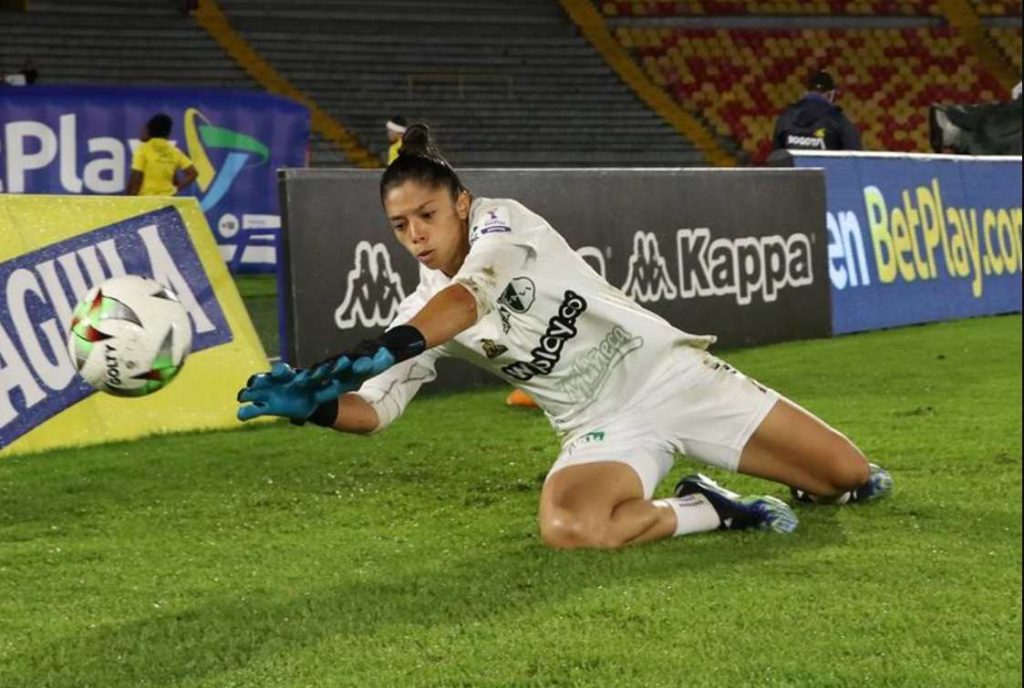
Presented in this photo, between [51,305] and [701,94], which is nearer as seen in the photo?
[51,305]

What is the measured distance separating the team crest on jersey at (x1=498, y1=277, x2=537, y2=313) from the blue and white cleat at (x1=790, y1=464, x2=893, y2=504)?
1.35 metres

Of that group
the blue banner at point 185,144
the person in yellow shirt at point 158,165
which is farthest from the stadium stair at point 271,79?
the person in yellow shirt at point 158,165

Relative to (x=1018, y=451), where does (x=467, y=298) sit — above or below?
above

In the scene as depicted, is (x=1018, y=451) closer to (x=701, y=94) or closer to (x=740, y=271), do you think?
(x=740, y=271)

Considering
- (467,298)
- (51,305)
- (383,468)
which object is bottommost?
(383,468)

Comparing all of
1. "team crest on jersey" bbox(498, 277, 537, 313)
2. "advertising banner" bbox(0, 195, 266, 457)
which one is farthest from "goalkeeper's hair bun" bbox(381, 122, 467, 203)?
"advertising banner" bbox(0, 195, 266, 457)

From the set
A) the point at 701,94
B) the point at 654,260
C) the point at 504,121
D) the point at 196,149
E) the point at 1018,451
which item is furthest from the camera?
the point at 701,94

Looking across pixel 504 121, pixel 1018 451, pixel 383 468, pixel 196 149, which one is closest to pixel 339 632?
pixel 383 468

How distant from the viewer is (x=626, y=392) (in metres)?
5.47

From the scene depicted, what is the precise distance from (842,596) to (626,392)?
115cm

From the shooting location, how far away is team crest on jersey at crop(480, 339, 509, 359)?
522 cm

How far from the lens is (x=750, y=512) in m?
5.57

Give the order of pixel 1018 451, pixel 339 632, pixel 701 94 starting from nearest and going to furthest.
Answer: pixel 339 632 → pixel 1018 451 → pixel 701 94

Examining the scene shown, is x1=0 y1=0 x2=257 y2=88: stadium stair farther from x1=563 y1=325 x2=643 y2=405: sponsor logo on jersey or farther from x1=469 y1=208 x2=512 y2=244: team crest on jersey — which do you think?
x1=469 y1=208 x2=512 y2=244: team crest on jersey
